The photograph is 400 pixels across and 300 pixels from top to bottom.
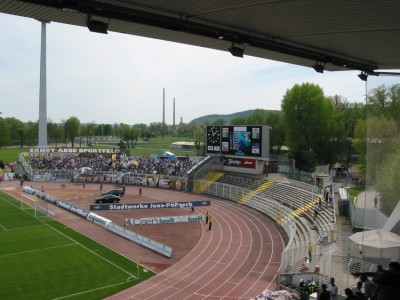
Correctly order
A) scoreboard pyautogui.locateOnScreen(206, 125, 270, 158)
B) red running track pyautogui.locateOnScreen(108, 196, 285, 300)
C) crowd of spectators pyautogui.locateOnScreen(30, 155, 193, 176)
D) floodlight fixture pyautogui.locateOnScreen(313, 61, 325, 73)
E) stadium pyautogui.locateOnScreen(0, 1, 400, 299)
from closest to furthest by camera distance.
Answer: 1. stadium pyautogui.locateOnScreen(0, 1, 400, 299)
2. floodlight fixture pyautogui.locateOnScreen(313, 61, 325, 73)
3. red running track pyautogui.locateOnScreen(108, 196, 285, 300)
4. scoreboard pyautogui.locateOnScreen(206, 125, 270, 158)
5. crowd of spectators pyautogui.locateOnScreen(30, 155, 193, 176)

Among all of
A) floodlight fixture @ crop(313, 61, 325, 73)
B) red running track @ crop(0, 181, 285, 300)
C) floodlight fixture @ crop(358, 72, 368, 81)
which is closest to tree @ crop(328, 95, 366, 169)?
red running track @ crop(0, 181, 285, 300)

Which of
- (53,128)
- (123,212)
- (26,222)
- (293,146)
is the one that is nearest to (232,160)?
(293,146)

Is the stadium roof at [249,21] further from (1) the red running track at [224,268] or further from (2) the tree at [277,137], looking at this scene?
(2) the tree at [277,137]

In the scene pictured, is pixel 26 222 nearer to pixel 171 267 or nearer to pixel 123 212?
pixel 123 212

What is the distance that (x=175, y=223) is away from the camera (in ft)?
96.2

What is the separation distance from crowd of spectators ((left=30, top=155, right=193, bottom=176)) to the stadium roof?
39.6m

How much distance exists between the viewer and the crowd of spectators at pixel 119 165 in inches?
2068

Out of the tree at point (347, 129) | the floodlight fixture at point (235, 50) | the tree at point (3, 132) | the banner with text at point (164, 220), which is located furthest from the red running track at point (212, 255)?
the tree at point (3, 132)

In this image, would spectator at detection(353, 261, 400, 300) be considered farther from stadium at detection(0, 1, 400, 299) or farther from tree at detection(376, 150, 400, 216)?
tree at detection(376, 150, 400, 216)

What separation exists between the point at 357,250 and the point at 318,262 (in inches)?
74.1

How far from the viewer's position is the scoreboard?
40719 mm

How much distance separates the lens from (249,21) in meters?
8.51

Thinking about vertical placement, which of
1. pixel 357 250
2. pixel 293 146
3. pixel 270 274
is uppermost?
pixel 293 146

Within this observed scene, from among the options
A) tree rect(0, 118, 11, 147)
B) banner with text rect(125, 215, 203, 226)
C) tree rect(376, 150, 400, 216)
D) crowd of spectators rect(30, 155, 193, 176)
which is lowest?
banner with text rect(125, 215, 203, 226)
